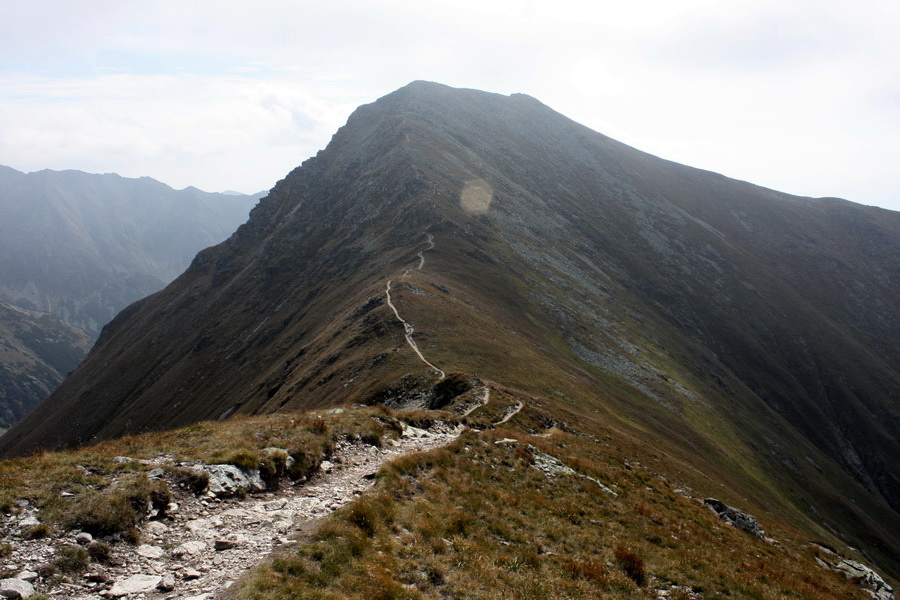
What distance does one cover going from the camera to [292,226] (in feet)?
559

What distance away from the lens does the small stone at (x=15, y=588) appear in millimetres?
8758

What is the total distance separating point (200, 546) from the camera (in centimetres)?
1200

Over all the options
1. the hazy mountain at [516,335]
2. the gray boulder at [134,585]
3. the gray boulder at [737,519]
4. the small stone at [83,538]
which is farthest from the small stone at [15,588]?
the hazy mountain at [516,335]

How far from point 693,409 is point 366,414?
283ft

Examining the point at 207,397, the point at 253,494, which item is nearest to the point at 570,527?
the point at 253,494

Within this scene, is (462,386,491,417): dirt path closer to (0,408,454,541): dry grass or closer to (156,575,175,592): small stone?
(0,408,454,541): dry grass

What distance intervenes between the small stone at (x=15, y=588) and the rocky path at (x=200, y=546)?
227 mm

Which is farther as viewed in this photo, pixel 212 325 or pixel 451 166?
pixel 451 166

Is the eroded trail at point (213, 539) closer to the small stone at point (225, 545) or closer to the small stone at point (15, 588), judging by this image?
the small stone at point (225, 545)

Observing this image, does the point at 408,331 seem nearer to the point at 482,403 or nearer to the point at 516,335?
the point at 516,335

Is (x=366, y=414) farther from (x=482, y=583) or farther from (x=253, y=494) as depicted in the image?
(x=482, y=583)

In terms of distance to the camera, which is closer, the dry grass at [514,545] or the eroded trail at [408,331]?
the dry grass at [514,545]

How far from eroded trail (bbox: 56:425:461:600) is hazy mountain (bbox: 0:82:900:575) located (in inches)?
997

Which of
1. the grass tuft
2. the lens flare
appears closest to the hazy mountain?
the lens flare
